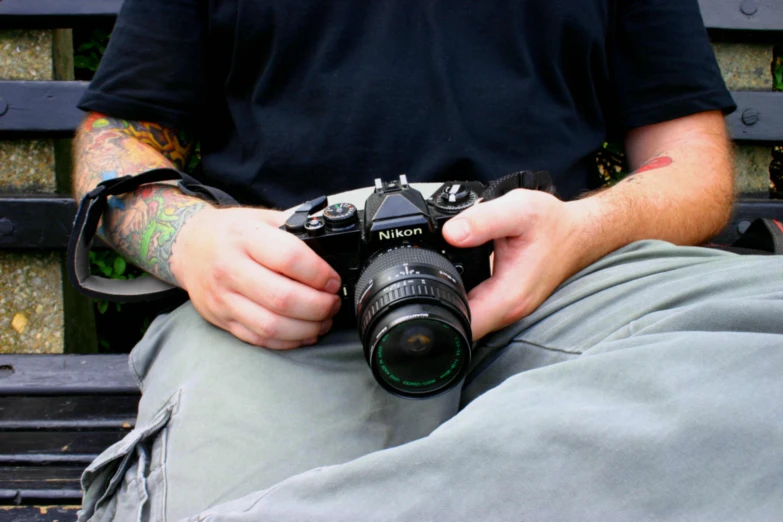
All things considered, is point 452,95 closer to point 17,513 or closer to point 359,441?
point 359,441

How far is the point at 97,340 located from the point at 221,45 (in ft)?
3.75

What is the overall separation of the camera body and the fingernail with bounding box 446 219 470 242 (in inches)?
1.7

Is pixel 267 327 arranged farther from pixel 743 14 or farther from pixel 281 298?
pixel 743 14

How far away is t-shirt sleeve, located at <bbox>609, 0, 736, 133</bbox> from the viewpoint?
124 centimetres

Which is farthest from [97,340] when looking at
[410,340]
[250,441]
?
[410,340]

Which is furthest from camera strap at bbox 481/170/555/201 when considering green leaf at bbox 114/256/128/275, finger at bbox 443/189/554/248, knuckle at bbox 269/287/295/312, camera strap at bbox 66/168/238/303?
green leaf at bbox 114/256/128/275

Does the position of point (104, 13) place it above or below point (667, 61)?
below

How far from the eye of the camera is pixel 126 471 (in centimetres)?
83

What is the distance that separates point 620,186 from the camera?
44.1 inches

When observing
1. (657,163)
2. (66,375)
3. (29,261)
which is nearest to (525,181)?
(657,163)

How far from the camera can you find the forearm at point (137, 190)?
41.0 inches

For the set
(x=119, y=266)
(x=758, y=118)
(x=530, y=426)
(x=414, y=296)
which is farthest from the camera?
(x=119, y=266)

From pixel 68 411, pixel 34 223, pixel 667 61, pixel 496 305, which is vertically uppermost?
pixel 667 61

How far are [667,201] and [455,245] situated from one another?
1.61ft
